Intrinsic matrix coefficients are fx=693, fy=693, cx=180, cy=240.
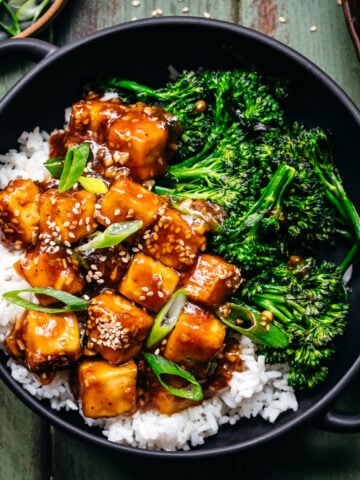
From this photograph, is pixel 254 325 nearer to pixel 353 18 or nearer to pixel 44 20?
pixel 353 18

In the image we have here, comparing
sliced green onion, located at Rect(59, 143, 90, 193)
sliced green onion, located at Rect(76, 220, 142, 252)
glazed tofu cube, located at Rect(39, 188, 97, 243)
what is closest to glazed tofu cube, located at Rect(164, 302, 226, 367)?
sliced green onion, located at Rect(76, 220, 142, 252)

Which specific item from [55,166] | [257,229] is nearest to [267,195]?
[257,229]

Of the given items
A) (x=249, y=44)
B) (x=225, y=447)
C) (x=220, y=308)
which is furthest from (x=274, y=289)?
(x=249, y=44)

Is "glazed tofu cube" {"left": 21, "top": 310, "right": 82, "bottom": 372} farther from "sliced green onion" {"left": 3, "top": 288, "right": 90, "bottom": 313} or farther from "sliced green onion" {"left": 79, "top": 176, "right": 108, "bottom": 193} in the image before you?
"sliced green onion" {"left": 79, "top": 176, "right": 108, "bottom": 193}

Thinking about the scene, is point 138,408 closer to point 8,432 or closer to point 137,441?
point 137,441

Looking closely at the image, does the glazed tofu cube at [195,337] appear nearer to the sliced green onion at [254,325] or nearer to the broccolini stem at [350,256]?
the sliced green onion at [254,325]
